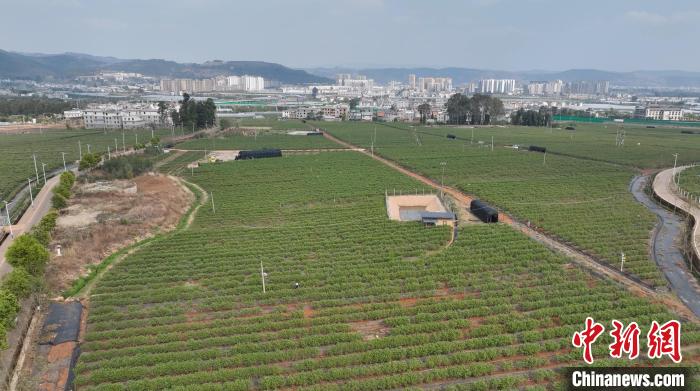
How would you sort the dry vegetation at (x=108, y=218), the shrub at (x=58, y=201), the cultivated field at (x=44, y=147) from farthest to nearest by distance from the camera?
the cultivated field at (x=44, y=147) < the shrub at (x=58, y=201) < the dry vegetation at (x=108, y=218)

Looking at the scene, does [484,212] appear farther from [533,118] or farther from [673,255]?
[533,118]

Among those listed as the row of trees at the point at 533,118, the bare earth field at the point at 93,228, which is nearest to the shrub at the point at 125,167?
the bare earth field at the point at 93,228

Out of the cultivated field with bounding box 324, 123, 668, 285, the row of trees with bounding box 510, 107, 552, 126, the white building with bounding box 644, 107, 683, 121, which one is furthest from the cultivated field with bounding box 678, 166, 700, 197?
the white building with bounding box 644, 107, 683, 121

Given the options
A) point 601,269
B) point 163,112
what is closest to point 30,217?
point 601,269

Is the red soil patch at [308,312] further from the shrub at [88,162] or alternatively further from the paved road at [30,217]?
the shrub at [88,162]

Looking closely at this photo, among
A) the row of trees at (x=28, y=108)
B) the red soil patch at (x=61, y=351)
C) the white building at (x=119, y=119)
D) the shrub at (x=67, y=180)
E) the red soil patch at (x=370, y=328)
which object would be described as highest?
the row of trees at (x=28, y=108)
